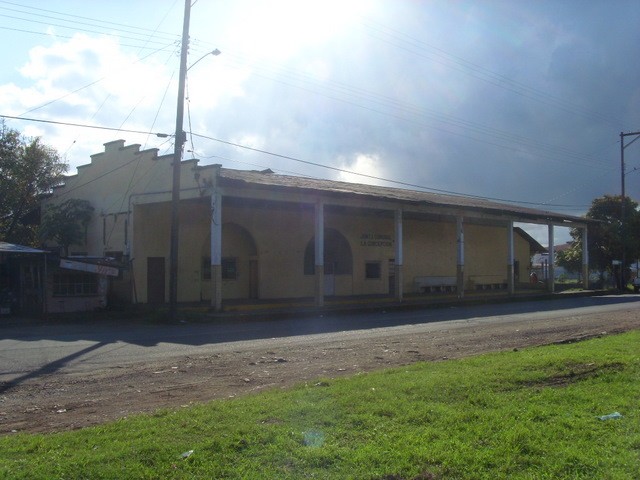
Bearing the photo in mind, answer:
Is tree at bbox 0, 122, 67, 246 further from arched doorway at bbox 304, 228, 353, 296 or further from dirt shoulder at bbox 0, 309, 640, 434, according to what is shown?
dirt shoulder at bbox 0, 309, 640, 434

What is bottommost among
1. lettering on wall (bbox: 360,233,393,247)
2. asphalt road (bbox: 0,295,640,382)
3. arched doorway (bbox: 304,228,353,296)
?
asphalt road (bbox: 0,295,640,382)

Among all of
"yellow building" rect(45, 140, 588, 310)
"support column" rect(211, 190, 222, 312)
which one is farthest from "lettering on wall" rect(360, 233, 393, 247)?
"support column" rect(211, 190, 222, 312)

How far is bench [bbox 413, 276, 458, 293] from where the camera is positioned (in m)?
39.9

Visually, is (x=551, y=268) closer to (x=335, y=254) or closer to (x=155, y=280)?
(x=335, y=254)

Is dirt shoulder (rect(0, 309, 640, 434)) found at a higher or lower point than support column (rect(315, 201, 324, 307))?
lower

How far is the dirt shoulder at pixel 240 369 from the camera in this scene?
822 centimetres

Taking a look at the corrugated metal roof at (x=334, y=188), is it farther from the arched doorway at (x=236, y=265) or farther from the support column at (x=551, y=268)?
the arched doorway at (x=236, y=265)

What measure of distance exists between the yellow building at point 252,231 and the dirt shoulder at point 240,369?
9.41m

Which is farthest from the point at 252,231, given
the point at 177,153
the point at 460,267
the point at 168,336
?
the point at 168,336

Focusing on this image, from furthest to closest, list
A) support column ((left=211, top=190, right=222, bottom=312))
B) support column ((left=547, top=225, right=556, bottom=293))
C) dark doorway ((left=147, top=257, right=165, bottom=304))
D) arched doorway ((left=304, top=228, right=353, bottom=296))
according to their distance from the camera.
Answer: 1. support column ((left=547, top=225, right=556, bottom=293))
2. arched doorway ((left=304, top=228, right=353, bottom=296))
3. dark doorway ((left=147, top=257, right=165, bottom=304))
4. support column ((left=211, top=190, right=222, bottom=312))

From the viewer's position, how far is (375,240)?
37.4m

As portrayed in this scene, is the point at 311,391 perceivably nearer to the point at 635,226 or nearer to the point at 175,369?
the point at 175,369

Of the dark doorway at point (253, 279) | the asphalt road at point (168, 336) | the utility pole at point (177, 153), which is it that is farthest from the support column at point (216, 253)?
the dark doorway at point (253, 279)

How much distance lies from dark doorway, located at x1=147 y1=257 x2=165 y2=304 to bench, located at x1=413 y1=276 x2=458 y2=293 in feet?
55.0
